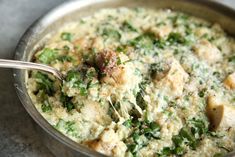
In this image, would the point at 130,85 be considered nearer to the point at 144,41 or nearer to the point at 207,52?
the point at 144,41

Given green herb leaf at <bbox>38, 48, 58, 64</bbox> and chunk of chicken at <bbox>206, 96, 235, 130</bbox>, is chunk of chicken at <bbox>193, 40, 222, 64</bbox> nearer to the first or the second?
chunk of chicken at <bbox>206, 96, 235, 130</bbox>

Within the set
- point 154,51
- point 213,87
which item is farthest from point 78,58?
point 213,87

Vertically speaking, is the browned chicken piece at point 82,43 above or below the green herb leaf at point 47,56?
above

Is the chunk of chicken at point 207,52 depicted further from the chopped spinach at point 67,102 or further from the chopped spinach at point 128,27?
the chopped spinach at point 67,102

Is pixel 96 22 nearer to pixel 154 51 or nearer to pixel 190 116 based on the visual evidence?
pixel 154 51

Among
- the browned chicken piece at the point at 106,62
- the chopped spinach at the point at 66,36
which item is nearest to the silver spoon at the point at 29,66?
the browned chicken piece at the point at 106,62

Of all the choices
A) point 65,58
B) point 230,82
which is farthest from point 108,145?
point 230,82

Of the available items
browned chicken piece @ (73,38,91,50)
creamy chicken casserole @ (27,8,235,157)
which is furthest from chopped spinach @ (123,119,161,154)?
browned chicken piece @ (73,38,91,50)
